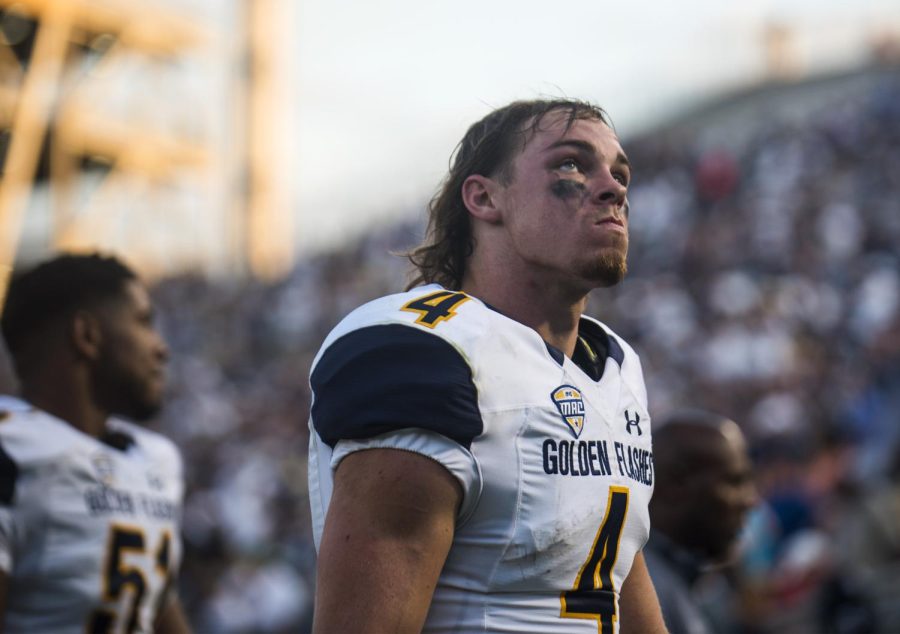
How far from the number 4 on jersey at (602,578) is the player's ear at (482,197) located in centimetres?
57

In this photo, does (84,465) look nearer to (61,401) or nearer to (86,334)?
(61,401)

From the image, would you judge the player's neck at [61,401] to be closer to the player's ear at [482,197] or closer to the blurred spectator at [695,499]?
the player's ear at [482,197]

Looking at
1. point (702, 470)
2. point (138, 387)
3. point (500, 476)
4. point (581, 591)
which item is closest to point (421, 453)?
point (500, 476)

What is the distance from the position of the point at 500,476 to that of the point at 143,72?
80.0ft

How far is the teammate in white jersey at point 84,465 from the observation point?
2.98m

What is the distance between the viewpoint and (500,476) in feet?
6.58

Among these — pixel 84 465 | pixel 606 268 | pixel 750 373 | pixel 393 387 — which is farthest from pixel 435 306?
pixel 750 373

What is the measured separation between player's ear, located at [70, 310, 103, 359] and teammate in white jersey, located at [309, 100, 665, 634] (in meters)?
1.18

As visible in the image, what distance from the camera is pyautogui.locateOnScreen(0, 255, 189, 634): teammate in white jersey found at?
2.98m

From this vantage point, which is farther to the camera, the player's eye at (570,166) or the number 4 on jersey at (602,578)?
the player's eye at (570,166)

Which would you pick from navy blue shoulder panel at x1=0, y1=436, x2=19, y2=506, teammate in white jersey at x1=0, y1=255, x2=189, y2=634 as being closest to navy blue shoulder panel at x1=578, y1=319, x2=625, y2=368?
teammate in white jersey at x1=0, y1=255, x2=189, y2=634

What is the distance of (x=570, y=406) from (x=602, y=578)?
319mm

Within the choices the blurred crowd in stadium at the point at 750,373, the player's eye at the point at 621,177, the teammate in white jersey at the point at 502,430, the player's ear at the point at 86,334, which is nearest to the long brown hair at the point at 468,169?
the teammate in white jersey at the point at 502,430

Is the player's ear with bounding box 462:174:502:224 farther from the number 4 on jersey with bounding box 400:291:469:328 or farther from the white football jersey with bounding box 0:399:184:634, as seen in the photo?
the white football jersey with bounding box 0:399:184:634
